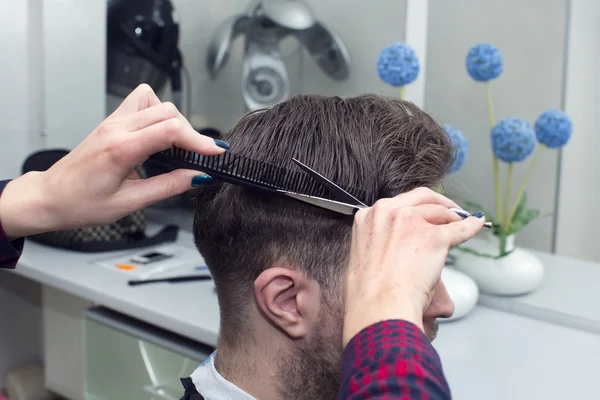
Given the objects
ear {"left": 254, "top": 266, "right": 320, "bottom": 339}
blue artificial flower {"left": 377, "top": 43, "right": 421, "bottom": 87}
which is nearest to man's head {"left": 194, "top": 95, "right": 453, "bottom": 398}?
ear {"left": 254, "top": 266, "right": 320, "bottom": 339}

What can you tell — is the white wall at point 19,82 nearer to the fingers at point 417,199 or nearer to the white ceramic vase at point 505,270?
the white ceramic vase at point 505,270

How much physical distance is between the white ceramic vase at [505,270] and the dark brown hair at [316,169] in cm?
66

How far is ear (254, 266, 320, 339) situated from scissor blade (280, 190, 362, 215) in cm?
10

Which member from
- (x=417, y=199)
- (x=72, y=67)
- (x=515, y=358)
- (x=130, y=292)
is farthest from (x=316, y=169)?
(x=72, y=67)

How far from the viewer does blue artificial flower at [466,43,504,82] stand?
1340 mm

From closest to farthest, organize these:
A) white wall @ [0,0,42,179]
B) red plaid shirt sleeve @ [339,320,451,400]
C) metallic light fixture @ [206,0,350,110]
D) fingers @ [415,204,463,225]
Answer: red plaid shirt sleeve @ [339,320,451,400] < fingers @ [415,204,463,225] < metallic light fixture @ [206,0,350,110] < white wall @ [0,0,42,179]

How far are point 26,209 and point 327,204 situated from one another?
32cm

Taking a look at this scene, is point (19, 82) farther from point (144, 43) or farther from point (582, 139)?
point (582, 139)

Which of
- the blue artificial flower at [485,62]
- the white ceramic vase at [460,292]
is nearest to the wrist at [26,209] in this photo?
the white ceramic vase at [460,292]

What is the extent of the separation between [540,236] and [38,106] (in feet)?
5.03

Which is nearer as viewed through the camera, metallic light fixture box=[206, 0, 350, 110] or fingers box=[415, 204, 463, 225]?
fingers box=[415, 204, 463, 225]

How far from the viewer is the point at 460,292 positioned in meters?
1.32

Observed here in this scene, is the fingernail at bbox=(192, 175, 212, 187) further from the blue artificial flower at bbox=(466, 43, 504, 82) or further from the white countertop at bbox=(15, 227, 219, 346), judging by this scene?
the blue artificial flower at bbox=(466, 43, 504, 82)

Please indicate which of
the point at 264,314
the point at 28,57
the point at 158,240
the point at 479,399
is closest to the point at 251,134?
the point at 264,314
